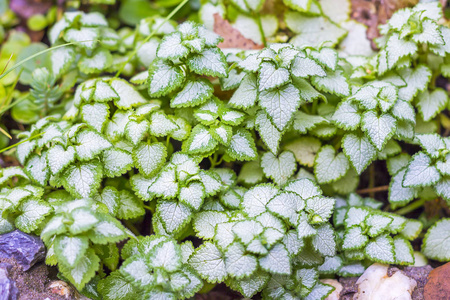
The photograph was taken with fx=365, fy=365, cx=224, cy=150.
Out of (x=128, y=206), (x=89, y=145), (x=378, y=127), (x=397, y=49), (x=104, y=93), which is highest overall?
(x=397, y=49)

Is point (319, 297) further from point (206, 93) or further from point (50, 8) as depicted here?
point (50, 8)

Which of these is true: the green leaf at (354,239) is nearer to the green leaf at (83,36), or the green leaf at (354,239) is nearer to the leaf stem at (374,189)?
the leaf stem at (374,189)

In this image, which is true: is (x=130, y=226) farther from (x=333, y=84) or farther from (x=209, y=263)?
(x=333, y=84)

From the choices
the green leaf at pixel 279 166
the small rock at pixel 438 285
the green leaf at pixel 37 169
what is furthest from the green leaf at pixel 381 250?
the green leaf at pixel 37 169

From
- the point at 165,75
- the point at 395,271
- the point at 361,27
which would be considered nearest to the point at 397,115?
the point at 395,271

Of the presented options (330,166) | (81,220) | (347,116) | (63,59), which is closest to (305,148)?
(330,166)

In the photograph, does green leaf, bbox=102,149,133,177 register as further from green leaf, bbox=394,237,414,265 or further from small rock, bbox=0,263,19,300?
green leaf, bbox=394,237,414,265
